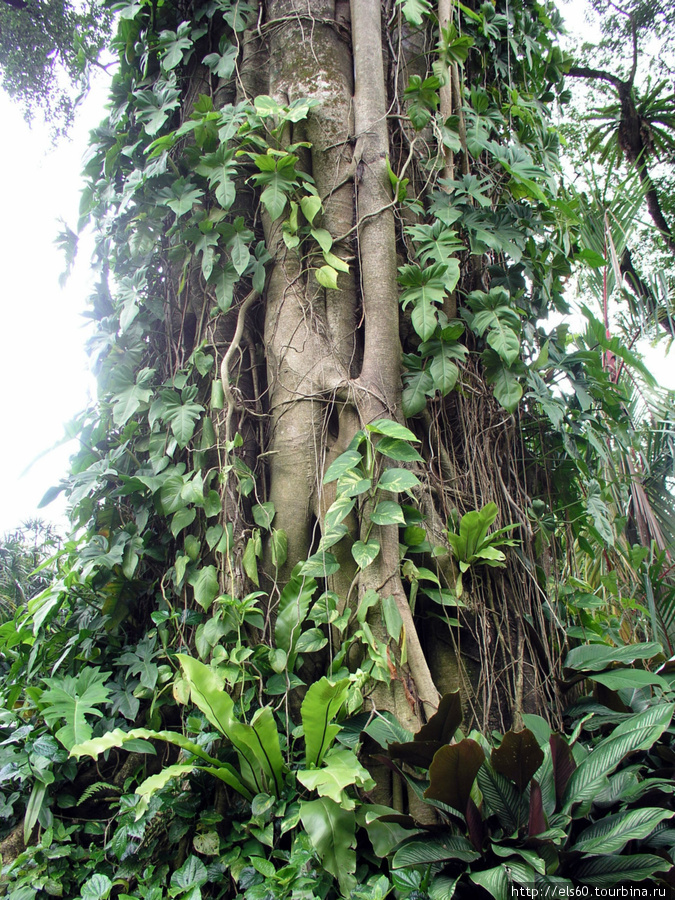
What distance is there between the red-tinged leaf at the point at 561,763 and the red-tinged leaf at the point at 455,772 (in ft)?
0.65

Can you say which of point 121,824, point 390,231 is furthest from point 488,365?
point 121,824

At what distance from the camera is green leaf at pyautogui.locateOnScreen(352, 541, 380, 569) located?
171 centimetres

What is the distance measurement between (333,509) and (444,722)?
64 cm

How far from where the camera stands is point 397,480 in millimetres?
1717

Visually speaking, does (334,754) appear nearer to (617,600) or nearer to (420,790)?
(420,790)

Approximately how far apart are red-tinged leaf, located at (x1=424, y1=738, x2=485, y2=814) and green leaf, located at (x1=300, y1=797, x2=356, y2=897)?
233mm

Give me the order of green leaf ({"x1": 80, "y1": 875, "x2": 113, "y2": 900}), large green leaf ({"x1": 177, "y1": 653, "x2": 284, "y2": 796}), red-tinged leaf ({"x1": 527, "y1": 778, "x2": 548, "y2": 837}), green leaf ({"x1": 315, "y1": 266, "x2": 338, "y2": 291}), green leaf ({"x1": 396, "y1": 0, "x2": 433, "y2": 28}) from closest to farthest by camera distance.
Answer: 1. red-tinged leaf ({"x1": 527, "y1": 778, "x2": 548, "y2": 837})
2. green leaf ({"x1": 80, "y1": 875, "x2": 113, "y2": 900})
3. large green leaf ({"x1": 177, "y1": 653, "x2": 284, "y2": 796})
4. green leaf ({"x1": 315, "y1": 266, "x2": 338, "y2": 291})
5. green leaf ({"x1": 396, "y1": 0, "x2": 433, "y2": 28})

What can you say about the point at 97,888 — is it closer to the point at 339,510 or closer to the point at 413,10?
the point at 339,510

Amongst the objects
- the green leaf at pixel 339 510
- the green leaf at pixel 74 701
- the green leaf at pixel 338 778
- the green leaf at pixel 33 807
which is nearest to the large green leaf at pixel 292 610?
the green leaf at pixel 339 510

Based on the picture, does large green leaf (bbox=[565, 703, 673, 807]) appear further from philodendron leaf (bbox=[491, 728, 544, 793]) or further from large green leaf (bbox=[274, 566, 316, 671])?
large green leaf (bbox=[274, 566, 316, 671])

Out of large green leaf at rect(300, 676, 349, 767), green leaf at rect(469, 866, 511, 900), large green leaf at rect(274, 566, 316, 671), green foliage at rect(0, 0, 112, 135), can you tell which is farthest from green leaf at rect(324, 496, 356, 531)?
green foliage at rect(0, 0, 112, 135)

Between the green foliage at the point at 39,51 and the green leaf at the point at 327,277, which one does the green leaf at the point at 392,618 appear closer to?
the green leaf at the point at 327,277

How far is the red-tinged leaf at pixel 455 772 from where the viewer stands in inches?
49.5

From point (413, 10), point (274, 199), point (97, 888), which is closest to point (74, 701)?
point (97, 888)
